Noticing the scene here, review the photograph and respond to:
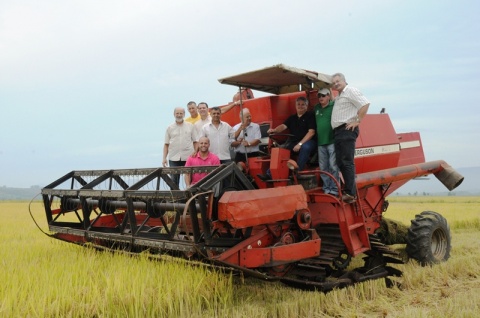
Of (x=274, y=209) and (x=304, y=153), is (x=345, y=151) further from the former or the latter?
(x=274, y=209)

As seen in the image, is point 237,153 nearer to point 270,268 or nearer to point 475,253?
point 270,268

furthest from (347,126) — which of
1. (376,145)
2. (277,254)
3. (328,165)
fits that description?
(277,254)

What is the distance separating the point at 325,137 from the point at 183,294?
2.72 metres

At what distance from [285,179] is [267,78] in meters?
1.40

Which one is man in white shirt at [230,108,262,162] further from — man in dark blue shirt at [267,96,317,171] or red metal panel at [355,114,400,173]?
red metal panel at [355,114,400,173]

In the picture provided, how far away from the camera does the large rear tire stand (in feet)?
22.7

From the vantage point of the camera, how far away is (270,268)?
16.4 feet

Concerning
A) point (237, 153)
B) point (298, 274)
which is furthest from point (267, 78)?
point (298, 274)

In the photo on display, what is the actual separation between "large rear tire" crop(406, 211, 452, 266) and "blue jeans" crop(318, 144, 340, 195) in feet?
6.85

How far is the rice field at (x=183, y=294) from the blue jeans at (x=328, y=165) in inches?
48.4

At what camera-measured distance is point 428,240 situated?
693cm

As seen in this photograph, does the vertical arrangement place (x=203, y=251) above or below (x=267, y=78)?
below

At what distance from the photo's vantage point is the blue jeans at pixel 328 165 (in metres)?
5.79

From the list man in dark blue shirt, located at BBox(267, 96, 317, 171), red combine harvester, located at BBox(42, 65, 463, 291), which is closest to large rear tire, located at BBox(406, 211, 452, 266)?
red combine harvester, located at BBox(42, 65, 463, 291)
